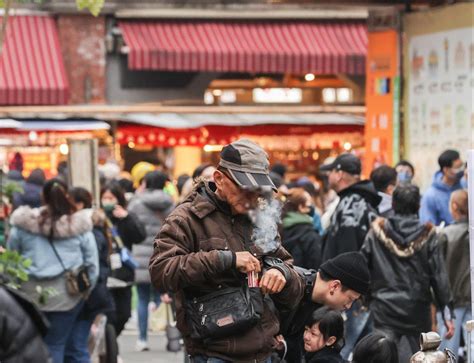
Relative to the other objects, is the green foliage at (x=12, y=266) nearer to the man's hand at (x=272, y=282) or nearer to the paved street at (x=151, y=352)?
the man's hand at (x=272, y=282)

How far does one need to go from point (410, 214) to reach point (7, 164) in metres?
16.0

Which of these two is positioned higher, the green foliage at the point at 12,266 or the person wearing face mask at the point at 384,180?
the person wearing face mask at the point at 384,180

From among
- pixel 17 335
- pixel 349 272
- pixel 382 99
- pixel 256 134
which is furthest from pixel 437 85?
pixel 256 134

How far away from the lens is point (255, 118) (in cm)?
3025

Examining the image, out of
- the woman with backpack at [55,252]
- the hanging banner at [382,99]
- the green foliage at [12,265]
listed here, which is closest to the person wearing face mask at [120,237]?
the woman with backpack at [55,252]

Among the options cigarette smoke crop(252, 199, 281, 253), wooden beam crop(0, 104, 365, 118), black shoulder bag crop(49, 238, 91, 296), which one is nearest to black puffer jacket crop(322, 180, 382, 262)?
black shoulder bag crop(49, 238, 91, 296)

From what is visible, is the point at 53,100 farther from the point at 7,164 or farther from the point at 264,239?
the point at 264,239

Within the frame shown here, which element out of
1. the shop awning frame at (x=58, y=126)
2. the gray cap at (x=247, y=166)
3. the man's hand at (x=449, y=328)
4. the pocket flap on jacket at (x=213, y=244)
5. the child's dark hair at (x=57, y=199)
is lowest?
the man's hand at (x=449, y=328)

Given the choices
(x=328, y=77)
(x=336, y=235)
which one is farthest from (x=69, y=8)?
(x=336, y=235)

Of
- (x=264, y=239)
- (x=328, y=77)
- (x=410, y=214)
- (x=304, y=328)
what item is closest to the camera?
(x=264, y=239)

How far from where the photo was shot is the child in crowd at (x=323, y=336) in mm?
7809

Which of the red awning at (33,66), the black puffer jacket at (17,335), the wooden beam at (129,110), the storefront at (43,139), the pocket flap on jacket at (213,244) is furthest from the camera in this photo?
Answer: the red awning at (33,66)

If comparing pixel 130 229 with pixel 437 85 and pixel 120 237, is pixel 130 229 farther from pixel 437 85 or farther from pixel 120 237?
pixel 437 85

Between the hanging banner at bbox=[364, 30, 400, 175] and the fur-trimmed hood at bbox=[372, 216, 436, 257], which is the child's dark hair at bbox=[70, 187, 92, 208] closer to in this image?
the fur-trimmed hood at bbox=[372, 216, 436, 257]
